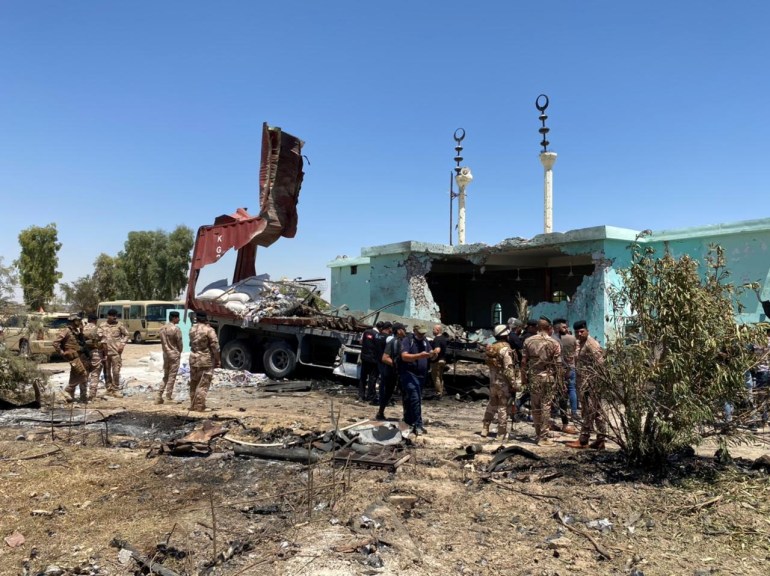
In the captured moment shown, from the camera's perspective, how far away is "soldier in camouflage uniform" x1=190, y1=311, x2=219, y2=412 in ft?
29.3

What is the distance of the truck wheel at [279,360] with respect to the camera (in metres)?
13.2

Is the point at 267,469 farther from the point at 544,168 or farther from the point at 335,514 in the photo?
the point at 544,168

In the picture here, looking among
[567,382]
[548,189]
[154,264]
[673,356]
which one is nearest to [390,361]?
[567,382]

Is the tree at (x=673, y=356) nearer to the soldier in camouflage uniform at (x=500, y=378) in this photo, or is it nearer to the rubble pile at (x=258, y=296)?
the soldier in camouflage uniform at (x=500, y=378)

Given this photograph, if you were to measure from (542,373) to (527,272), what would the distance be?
52.2ft

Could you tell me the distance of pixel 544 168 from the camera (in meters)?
20.3

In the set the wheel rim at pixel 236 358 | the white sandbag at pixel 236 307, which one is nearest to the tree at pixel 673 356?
the white sandbag at pixel 236 307

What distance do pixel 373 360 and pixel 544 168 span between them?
12903 mm

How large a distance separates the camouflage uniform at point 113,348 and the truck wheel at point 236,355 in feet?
10.1

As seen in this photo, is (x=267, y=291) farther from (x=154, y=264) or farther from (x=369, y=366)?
(x=154, y=264)

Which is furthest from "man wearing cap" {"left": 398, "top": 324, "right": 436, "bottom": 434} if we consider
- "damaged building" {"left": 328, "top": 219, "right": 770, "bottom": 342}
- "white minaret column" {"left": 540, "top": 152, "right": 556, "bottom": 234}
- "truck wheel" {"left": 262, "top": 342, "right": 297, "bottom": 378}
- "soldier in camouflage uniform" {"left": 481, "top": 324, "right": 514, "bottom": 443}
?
"white minaret column" {"left": 540, "top": 152, "right": 556, "bottom": 234}

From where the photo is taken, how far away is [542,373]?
6.57 metres

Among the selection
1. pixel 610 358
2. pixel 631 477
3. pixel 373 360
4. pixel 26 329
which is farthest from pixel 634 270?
pixel 26 329

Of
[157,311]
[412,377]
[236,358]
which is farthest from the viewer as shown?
[157,311]
